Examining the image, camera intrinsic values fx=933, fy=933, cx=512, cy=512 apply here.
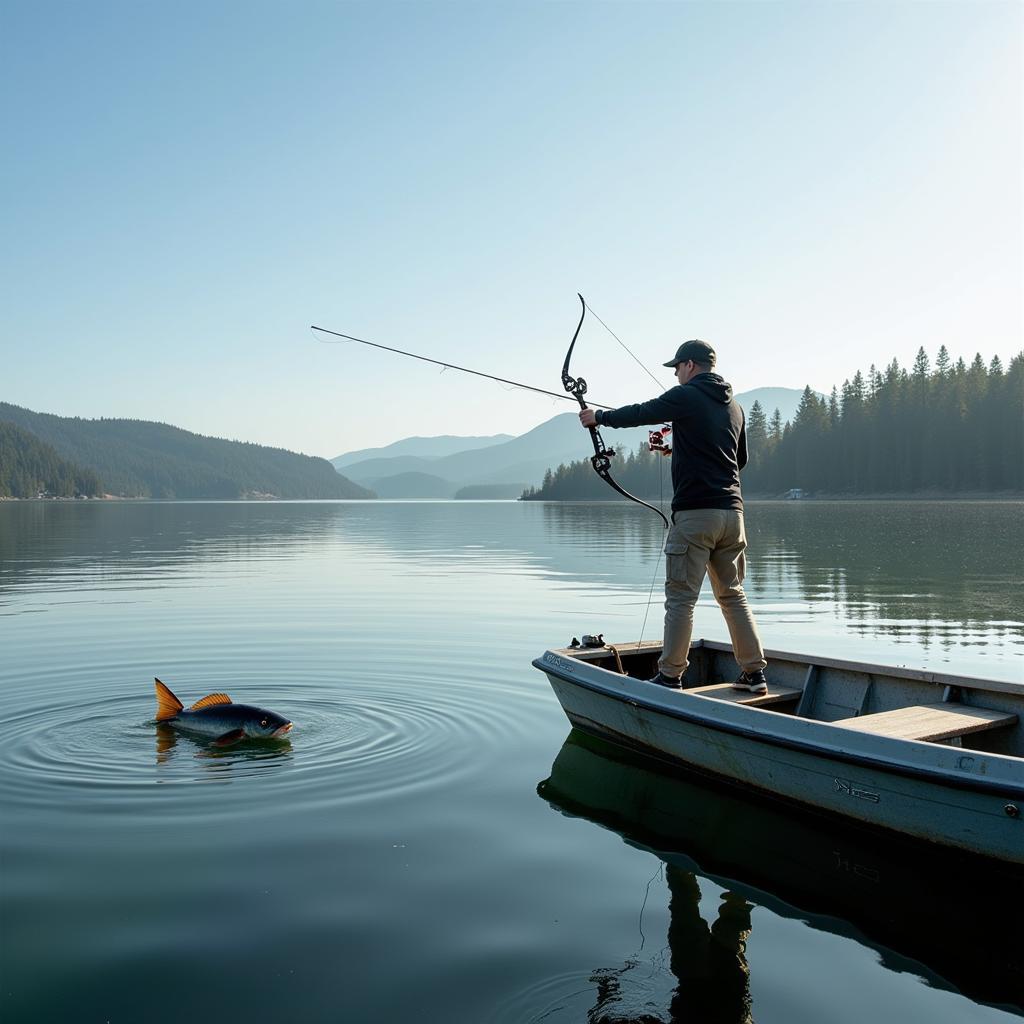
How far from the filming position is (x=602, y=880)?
6.05m

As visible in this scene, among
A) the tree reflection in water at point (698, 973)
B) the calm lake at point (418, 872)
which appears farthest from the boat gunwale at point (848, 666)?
the tree reflection in water at point (698, 973)

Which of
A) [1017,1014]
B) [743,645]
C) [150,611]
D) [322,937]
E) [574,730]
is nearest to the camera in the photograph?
[1017,1014]

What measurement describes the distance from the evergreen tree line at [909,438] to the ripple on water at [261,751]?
3999 inches

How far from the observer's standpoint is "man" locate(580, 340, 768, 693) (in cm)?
831

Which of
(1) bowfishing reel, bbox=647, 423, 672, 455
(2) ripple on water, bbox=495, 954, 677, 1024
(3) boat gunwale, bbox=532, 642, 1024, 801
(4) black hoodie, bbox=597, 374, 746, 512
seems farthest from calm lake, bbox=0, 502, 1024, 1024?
(1) bowfishing reel, bbox=647, 423, 672, 455

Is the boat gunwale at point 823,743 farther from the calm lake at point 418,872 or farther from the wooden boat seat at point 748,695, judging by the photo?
the calm lake at point 418,872

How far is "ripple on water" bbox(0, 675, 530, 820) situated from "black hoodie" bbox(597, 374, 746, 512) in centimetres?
322

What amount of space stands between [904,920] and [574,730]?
4597mm

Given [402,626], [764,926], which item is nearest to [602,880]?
[764,926]

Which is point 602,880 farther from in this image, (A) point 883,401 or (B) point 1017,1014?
(A) point 883,401

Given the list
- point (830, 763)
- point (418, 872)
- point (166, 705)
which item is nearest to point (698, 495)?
point (830, 763)

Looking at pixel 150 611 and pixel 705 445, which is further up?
pixel 705 445

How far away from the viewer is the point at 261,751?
866 cm

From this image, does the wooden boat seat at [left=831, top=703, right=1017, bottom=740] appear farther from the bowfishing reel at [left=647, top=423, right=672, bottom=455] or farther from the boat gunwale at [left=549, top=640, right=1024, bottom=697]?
the bowfishing reel at [left=647, top=423, right=672, bottom=455]
